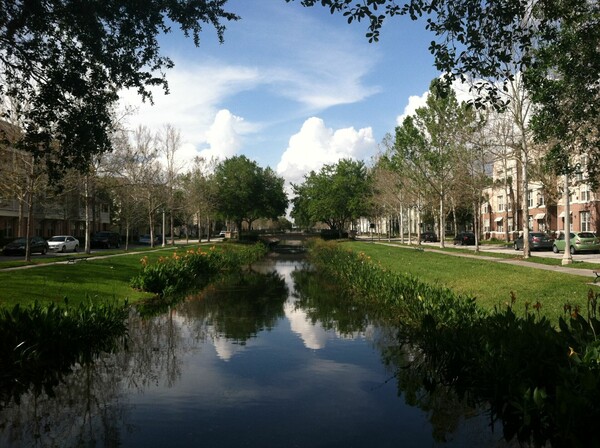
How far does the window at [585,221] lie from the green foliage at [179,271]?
1319 inches

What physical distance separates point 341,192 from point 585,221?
33.2 meters

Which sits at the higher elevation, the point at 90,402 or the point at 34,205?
the point at 34,205

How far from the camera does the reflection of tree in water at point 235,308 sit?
14.4 meters

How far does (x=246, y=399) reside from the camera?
27.1 ft

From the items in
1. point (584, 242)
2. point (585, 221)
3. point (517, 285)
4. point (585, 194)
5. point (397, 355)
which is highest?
point (585, 194)

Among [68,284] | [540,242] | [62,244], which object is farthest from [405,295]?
[62,244]

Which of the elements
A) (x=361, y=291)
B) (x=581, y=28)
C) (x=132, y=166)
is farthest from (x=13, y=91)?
(x=132, y=166)

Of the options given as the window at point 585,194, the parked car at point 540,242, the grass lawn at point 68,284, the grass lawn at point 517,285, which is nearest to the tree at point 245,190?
the parked car at point 540,242

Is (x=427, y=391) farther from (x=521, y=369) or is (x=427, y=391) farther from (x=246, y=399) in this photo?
(x=246, y=399)

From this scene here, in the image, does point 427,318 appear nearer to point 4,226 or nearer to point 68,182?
point 68,182

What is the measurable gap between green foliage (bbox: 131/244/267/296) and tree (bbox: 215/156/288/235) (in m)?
26.5

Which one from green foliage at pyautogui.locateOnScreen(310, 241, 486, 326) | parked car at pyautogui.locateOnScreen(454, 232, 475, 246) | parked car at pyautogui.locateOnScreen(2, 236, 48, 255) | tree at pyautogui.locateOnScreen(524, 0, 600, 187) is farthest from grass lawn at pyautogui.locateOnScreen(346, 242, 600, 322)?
parked car at pyautogui.locateOnScreen(454, 232, 475, 246)

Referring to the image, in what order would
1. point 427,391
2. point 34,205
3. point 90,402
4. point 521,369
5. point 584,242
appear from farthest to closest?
point 34,205, point 584,242, point 427,391, point 90,402, point 521,369

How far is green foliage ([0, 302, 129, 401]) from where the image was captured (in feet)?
27.4
